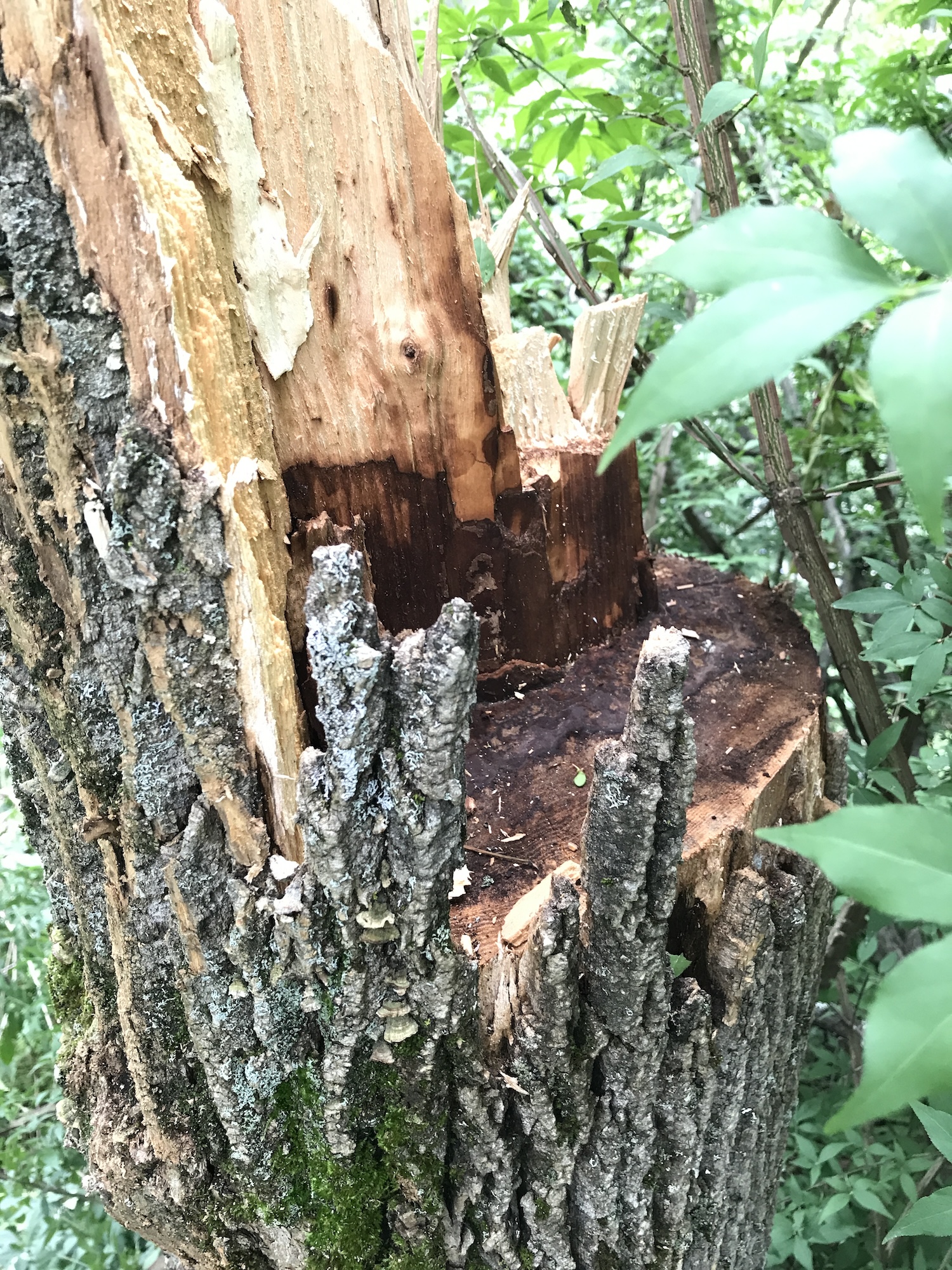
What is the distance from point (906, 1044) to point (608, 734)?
0.84 m

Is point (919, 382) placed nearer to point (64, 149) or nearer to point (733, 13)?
point (64, 149)

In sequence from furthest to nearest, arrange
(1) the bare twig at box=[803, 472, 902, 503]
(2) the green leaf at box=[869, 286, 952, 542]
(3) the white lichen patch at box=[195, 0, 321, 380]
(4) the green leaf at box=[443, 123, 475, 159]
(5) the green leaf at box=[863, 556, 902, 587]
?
(4) the green leaf at box=[443, 123, 475, 159] → (1) the bare twig at box=[803, 472, 902, 503] → (5) the green leaf at box=[863, 556, 902, 587] → (3) the white lichen patch at box=[195, 0, 321, 380] → (2) the green leaf at box=[869, 286, 952, 542]

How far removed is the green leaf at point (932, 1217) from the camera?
913 millimetres

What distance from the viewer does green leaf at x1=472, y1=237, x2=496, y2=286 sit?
1.23 meters

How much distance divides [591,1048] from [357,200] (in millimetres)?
1043

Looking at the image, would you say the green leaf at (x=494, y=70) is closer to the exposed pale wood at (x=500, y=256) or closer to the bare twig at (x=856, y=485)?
the exposed pale wood at (x=500, y=256)

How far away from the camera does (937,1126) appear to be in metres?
0.92

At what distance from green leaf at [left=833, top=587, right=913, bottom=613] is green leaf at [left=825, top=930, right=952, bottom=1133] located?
883 mm

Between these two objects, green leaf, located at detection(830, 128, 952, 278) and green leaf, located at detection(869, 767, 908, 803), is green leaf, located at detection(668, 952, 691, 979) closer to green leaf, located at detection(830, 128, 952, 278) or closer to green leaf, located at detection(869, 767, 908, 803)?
green leaf, located at detection(869, 767, 908, 803)

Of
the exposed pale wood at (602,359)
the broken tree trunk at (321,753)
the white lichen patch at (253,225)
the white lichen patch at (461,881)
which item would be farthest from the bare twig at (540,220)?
the white lichen patch at (461,881)

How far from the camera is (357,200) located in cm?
99

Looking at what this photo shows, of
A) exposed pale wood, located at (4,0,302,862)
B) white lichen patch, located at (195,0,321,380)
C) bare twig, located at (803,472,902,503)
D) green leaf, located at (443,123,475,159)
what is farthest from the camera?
green leaf, located at (443,123,475,159)

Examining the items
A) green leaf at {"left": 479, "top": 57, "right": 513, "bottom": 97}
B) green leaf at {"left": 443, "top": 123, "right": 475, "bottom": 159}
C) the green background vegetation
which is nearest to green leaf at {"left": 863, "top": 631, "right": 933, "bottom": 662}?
the green background vegetation

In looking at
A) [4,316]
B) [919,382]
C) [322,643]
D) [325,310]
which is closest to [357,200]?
[325,310]
